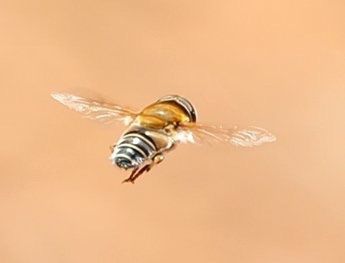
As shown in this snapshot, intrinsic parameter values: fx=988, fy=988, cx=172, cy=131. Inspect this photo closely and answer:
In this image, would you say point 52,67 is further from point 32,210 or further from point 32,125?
point 32,210

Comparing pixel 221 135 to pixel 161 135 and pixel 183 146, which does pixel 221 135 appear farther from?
pixel 183 146

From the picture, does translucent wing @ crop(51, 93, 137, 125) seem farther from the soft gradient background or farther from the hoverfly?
the soft gradient background

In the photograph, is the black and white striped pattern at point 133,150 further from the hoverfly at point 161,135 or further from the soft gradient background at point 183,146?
the soft gradient background at point 183,146

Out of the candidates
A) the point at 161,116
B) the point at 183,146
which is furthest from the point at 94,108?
the point at 183,146

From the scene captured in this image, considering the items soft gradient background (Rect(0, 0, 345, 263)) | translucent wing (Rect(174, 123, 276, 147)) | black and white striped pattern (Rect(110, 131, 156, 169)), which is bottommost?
black and white striped pattern (Rect(110, 131, 156, 169))

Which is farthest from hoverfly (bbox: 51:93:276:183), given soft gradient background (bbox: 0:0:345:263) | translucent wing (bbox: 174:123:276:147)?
soft gradient background (bbox: 0:0:345:263)

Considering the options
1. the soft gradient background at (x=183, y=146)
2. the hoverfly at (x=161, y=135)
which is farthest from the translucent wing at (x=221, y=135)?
the soft gradient background at (x=183, y=146)
